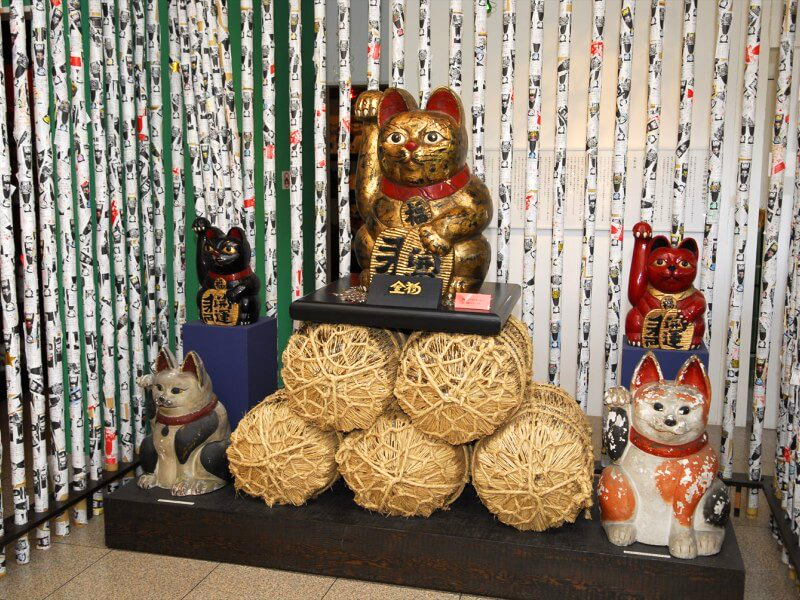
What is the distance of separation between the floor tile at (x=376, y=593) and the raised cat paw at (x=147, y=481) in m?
0.79

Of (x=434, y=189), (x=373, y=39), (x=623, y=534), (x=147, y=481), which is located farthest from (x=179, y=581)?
(x=373, y=39)

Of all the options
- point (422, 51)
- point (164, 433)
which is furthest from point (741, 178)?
point (164, 433)

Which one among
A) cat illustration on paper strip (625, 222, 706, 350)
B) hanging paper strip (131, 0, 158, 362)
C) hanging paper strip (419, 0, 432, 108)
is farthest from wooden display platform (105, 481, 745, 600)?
hanging paper strip (419, 0, 432, 108)

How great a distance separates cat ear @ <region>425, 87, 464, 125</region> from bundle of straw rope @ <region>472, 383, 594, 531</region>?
1058 millimetres

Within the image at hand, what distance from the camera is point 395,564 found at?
2410 mm

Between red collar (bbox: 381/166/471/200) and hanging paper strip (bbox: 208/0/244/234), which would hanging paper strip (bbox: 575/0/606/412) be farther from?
hanging paper strip (bbox: 208/0/244/234)

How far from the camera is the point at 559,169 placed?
2.99 m

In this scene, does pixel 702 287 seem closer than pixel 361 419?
No

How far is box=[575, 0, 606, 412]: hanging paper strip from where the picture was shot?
9.38 feet

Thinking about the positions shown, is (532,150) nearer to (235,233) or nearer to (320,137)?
(320,137)

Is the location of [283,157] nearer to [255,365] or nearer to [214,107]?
[214,107]

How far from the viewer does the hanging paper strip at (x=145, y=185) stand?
312 cm

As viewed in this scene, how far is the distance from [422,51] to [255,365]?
4.75 feet

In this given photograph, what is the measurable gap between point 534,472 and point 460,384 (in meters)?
0.36
